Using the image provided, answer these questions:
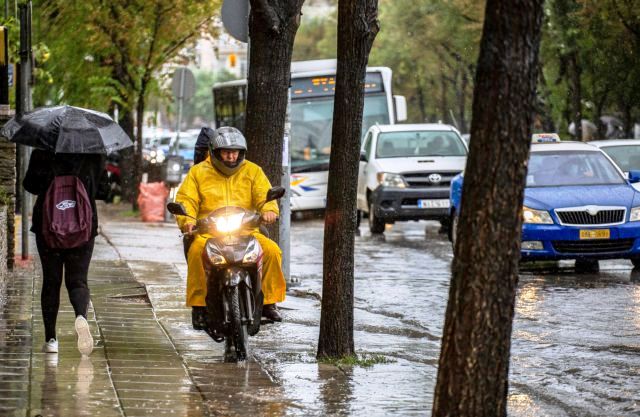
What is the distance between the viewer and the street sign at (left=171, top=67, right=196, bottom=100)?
29.2 meters

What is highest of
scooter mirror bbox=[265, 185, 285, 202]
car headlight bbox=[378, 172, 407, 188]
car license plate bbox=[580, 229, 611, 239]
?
scooter mirror bbox=[265, 185, 285, 202]

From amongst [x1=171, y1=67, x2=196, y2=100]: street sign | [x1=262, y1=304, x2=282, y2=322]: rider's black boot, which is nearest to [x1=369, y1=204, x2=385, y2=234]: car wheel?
[x1=171, y1=67, x2=196, y2=100]: street sign

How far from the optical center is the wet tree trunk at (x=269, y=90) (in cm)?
1247

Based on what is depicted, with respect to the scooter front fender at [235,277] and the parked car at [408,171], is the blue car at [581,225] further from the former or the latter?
the scooter front fender at [235,277]

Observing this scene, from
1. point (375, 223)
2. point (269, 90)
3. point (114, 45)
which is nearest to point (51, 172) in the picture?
point (269, 90)

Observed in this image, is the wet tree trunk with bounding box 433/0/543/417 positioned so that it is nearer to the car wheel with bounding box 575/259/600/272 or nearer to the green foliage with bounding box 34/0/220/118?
the car wheel with bounding box 575/259/600/272

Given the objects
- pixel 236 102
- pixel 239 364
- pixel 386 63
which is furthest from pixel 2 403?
pixel 386 63

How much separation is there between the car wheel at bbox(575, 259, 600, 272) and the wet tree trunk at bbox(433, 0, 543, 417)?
11.6 metres

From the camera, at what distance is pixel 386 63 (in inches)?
2771

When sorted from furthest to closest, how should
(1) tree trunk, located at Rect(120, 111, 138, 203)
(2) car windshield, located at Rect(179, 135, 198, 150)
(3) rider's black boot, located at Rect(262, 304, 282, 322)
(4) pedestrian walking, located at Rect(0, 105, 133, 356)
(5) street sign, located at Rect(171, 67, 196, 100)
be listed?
1. (2) car windshield, located at Rect(179, 135, 198, 150)
2. (1) tree trunk, located at Rect(120, 111, 138, 203)
3. (5) street sign, located at Rect(171, 67, 196, 100)
4. (3) rider's black boot, located at Rect(262, 304, 282, 322)
5. (4) pedestrian walking, located at Rect(0, 105, 133, 356)

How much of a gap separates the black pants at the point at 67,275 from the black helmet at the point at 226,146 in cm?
106

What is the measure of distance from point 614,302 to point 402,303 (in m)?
2.05

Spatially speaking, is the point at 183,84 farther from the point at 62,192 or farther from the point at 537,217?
the point at 62,192

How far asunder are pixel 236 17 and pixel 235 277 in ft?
16.7
